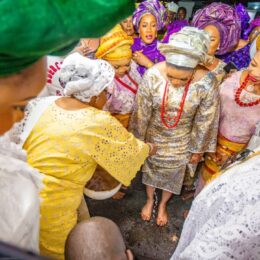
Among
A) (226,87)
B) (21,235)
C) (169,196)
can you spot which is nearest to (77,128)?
(21,235)

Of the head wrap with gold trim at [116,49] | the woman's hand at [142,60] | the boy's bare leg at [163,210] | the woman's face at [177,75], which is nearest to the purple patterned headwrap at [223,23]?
the woman's hand at [142,60]

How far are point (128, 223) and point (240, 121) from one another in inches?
49.2

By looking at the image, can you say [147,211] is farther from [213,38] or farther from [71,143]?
[213,38]

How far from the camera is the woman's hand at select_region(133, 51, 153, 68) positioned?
9.96 feet

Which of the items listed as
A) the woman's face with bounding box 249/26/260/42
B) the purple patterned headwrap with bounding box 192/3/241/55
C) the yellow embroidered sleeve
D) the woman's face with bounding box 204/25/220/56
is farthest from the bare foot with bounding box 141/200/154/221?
the woman's face with bounding box 249/26/260/42

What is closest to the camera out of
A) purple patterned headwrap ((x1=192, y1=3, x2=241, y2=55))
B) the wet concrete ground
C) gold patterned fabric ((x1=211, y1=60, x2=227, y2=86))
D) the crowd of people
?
the crowd of people

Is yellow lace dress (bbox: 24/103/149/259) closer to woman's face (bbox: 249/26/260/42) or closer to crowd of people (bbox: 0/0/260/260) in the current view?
crowd of people (bbox: 0/0/260/260)

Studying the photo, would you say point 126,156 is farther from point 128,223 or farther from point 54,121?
point 128,223

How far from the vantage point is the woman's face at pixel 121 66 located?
2.43 meters

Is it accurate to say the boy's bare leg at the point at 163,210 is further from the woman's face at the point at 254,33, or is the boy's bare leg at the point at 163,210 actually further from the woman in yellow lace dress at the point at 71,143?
the woman's face at the point at 254,33

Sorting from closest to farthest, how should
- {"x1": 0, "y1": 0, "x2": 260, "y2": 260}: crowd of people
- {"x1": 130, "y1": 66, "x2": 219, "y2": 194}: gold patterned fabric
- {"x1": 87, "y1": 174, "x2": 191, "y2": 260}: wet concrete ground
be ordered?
{"x1": 0, "y1": 0, "x2": 260, "y2": 260}: crowd of people → {"x1": 130, "y1": 66, "x2": 219, "y2": 194}: gold patterned fabric → {"x1": 87, "y1": 174, "x2": 191, "y2": 260}: wet concrete ground

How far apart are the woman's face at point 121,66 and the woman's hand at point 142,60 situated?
487mm

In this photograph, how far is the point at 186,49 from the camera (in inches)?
75.7

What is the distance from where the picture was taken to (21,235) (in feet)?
3.08
